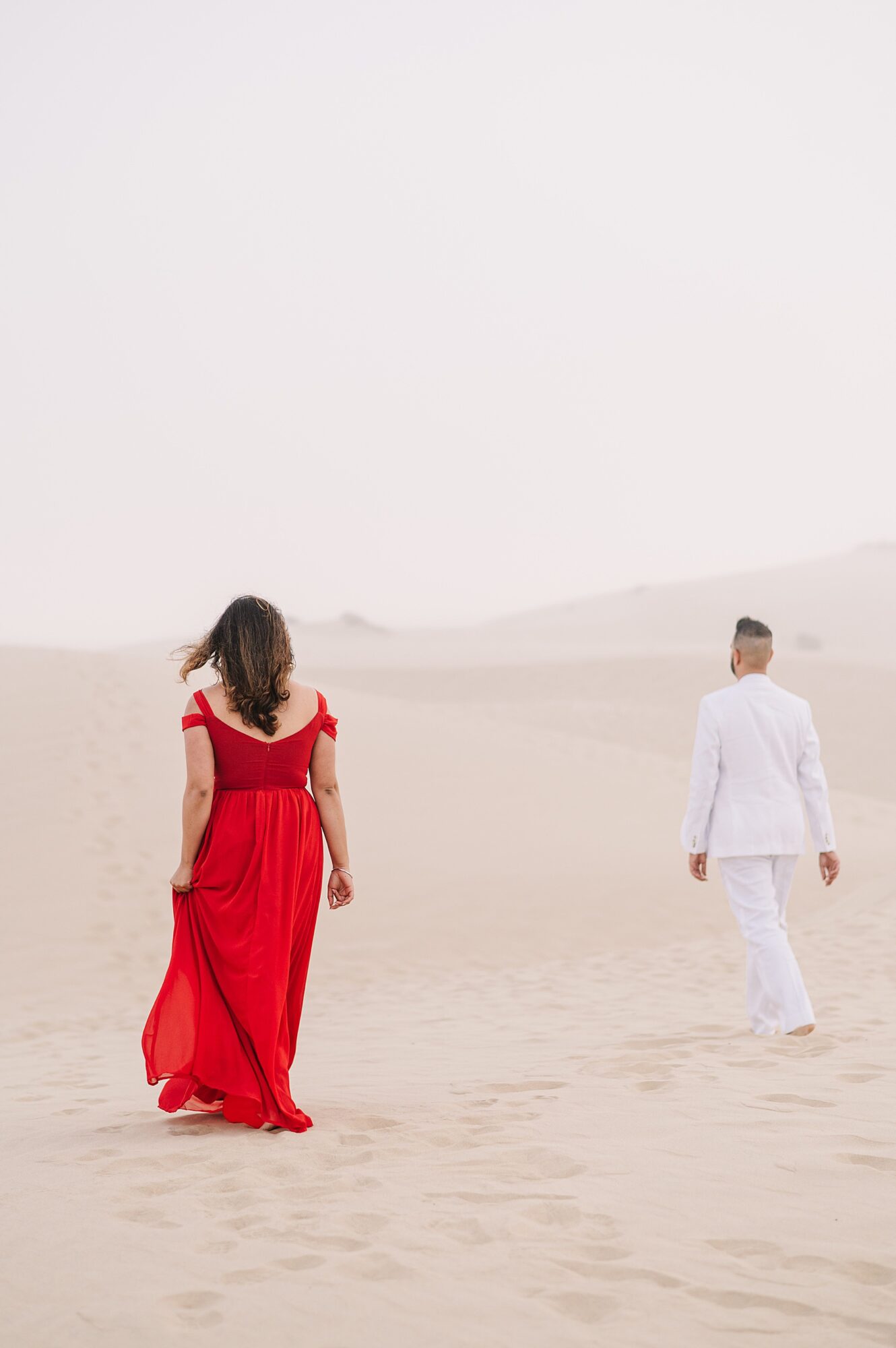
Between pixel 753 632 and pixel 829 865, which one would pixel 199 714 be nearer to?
pixel 753 632

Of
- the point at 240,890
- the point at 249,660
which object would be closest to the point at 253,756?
the point at 249,660

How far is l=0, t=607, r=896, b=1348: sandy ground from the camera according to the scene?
2.65 m

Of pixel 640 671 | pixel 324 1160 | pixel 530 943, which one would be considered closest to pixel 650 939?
pixel 530 943

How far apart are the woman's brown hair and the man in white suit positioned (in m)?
2.66

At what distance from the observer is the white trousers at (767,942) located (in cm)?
569

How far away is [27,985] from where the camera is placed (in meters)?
8.95

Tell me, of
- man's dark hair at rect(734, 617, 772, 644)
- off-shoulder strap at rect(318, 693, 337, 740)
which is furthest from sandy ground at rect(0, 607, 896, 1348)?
man's dark hair at rect(734, 617, 772, 644)

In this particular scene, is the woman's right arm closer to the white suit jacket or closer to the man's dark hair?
the white suit jacket

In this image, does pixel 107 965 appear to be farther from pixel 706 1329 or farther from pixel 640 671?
pixel 640 671

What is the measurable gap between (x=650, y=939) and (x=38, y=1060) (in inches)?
218

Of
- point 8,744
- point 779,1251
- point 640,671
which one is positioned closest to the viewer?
point 779,1251

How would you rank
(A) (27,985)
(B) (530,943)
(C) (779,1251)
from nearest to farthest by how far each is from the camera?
(C) (779,1251)
(A) (27,985)
(B) (530,943)

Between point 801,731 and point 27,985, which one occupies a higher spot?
point 801,731

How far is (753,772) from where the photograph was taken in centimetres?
596
